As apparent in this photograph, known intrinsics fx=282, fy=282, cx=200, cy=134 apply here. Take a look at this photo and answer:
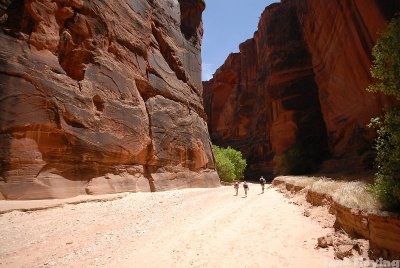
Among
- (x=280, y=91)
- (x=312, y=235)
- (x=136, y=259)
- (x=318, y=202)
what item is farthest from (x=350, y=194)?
(x=280, y=91)

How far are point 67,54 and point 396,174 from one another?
17345 mm

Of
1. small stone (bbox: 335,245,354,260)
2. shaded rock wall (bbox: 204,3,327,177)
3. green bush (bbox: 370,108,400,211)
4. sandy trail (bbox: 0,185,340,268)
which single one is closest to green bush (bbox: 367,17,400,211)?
green bush (bbox: 370,108,400,211)

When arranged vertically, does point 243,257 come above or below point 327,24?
below

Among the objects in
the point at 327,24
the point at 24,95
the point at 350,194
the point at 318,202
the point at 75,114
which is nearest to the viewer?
the point at 350,194

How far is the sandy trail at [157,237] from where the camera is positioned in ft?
24.3

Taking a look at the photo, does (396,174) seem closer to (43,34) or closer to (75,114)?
(75,114)

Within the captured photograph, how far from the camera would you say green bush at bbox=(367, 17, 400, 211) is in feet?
24.4

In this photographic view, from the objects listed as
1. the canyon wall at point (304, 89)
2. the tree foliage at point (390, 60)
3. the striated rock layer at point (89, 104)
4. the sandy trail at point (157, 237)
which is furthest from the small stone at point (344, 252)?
the striated rock layer at point (89, 104)

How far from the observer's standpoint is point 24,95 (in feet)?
45.7

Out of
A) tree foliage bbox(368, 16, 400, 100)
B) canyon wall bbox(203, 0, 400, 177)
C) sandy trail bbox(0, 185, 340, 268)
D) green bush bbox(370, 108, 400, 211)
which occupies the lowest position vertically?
sandy trail bbox(0, 185, 340, 268)

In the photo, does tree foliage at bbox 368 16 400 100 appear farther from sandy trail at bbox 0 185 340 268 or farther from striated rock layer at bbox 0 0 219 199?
striated rock layer at bbox 0 0 219 199

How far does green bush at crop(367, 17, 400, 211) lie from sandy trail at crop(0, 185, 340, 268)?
2.16 meters

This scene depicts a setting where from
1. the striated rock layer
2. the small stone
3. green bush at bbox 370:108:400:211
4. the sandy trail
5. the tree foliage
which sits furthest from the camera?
the striated rock layer

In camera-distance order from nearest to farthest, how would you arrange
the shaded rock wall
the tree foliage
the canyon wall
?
the tree foliage
the canyon wall
the shaded rock wall
